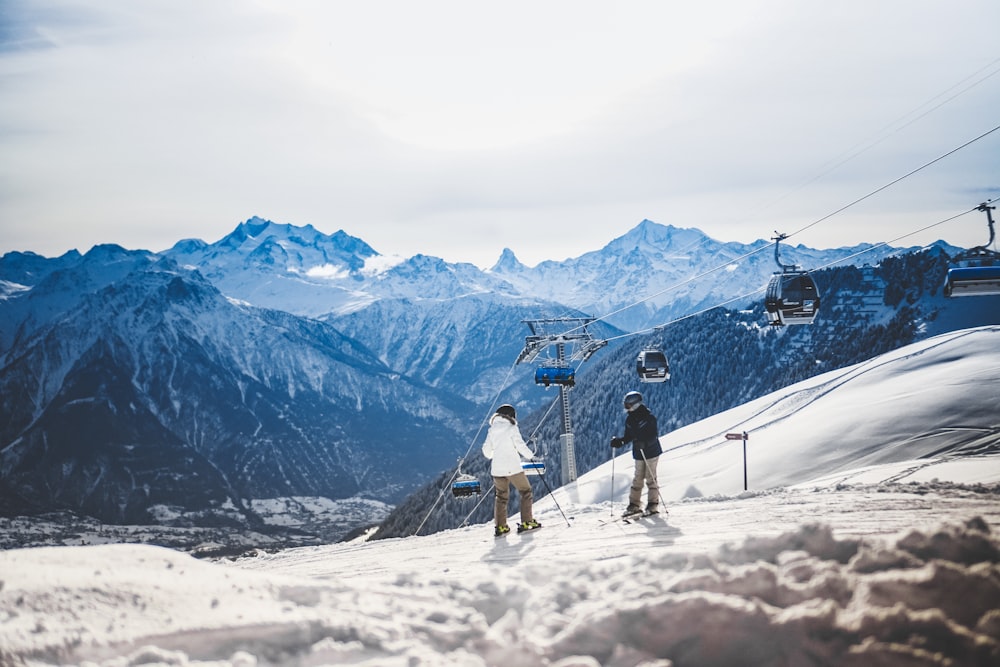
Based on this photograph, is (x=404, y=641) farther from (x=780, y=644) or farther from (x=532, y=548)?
(x=532, y=548)

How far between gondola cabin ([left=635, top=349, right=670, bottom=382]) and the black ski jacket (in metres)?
14.3

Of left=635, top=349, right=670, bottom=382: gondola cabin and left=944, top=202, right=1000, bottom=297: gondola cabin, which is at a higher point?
left=944, top=202, right=1000, bottom=297: gondola cabin

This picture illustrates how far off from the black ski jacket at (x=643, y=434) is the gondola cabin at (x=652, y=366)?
A: 46.9 feet

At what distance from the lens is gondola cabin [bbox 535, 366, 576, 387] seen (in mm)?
28047

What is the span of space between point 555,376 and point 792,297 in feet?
32.7

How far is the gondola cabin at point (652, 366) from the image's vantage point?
2522cm

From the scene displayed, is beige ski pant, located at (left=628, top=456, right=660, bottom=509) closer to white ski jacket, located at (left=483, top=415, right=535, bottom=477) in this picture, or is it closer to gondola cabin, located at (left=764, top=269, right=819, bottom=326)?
white ski jacket, located at (left=483, top=415, right=535, bottom=477)

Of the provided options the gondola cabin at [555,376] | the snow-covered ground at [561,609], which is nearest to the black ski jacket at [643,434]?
the snow-covered ground at [561,609]

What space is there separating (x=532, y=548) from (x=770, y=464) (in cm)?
958

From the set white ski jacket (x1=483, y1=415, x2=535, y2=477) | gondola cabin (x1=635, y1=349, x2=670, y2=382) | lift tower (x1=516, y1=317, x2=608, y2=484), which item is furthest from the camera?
lift tower (x1=516, y1=317, x2=608, y2=484)

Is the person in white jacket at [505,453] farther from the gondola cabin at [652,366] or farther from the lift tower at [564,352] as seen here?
the lift tower at [564,352]

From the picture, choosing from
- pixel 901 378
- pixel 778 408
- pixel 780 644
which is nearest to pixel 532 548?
pixel 780 644

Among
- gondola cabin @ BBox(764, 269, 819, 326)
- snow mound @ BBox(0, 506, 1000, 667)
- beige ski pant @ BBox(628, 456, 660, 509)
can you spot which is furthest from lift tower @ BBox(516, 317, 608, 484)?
snow mound @ BBox(0, 506, 1000, 667)

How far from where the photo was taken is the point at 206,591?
5.44 m
